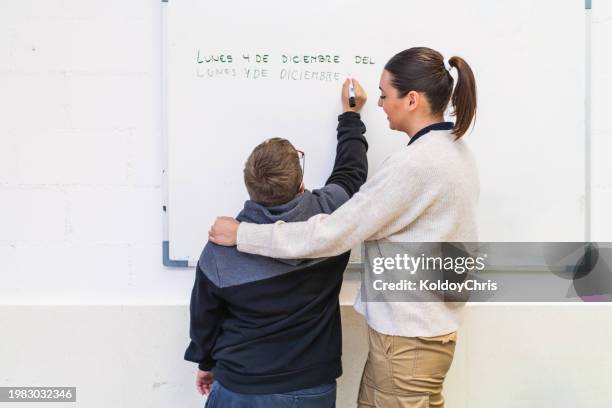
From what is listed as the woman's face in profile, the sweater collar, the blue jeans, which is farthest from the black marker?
the blue jeans

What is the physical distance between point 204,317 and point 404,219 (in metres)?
0.60

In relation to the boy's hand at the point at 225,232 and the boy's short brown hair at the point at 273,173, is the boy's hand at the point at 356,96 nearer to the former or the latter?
the boy's short brown hair at the point at 273,173

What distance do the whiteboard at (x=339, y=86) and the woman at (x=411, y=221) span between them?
1.44 feet

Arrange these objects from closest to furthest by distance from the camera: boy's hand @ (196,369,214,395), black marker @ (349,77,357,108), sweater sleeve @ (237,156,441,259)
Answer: sweater sleeve @ (237,156,441,259), boy's hand @ (196,369,214,395), black marker @ (349,77,357,108)

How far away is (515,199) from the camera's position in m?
1.66

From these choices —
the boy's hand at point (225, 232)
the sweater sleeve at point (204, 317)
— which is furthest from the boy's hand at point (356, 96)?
the sweater sleeve at point (204, 317)

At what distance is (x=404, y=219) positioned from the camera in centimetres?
116

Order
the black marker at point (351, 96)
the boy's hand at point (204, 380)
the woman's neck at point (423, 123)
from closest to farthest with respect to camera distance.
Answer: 1. the woman's neck at point (423, 123)
2. the boy's hand at point (204, 380)
3. the black marker at point (351, 96)

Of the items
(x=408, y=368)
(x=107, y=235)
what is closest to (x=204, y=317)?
(x=408, y=368)

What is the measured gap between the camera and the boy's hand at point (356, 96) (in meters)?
1.60

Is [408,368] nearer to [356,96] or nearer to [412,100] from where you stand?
[412,100]

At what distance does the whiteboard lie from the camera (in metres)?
1.62

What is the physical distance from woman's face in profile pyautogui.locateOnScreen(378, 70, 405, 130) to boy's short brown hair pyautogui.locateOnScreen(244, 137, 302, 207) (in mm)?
306

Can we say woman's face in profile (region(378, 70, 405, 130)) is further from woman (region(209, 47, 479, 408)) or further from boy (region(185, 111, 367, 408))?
boy (region(185, 111, 367, 408))
